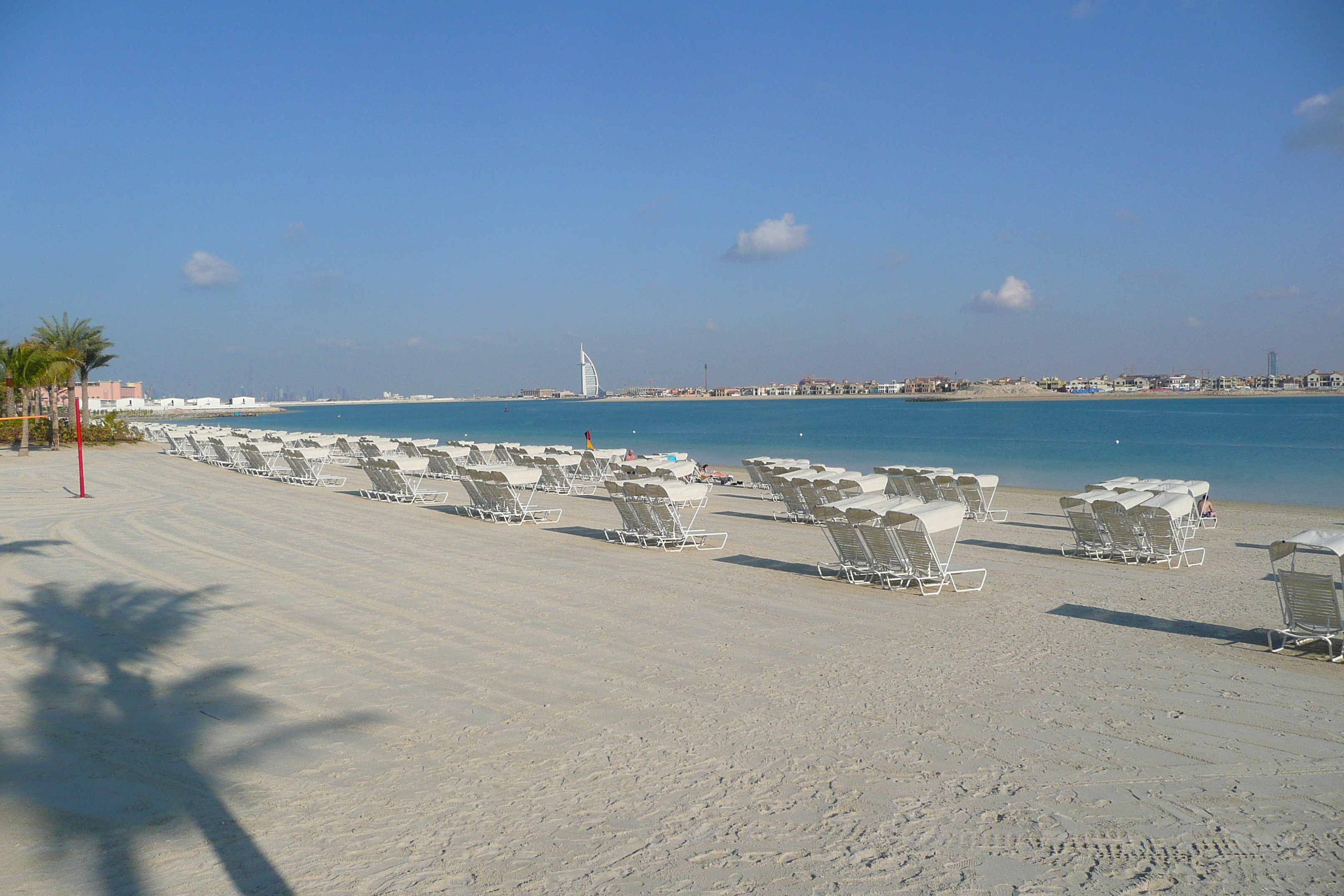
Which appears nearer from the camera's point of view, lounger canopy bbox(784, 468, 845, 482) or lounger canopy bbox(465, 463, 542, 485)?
lounger canopy bbox(784, 468, 845, 482)

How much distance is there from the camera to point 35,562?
8461mm

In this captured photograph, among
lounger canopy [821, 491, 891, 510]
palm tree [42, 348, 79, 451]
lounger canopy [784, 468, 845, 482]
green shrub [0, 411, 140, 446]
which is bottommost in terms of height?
lounger canopy [784, 468, 845, 482]

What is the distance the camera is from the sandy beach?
3031 mm

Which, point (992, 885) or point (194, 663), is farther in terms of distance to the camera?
point (194, 663)

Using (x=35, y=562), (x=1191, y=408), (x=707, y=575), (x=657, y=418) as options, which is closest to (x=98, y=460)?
(x=35, y=562)

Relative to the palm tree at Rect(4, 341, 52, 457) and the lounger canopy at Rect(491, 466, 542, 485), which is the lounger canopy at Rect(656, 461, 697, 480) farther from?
the palm tree at Rect(4, 341, 52, 457)

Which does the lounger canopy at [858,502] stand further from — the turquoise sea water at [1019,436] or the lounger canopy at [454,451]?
the turquoise sea water at [1019,436]

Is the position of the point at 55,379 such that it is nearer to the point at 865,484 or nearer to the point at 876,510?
the point at 865,484

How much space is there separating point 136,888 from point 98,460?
24.3m

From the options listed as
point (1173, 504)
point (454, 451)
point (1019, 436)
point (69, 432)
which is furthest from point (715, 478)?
point (1019, 436)

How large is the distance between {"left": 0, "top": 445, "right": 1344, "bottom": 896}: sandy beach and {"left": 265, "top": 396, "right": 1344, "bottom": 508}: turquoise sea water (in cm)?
1749

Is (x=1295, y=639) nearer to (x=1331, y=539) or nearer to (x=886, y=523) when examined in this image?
(x=1331, y=539)

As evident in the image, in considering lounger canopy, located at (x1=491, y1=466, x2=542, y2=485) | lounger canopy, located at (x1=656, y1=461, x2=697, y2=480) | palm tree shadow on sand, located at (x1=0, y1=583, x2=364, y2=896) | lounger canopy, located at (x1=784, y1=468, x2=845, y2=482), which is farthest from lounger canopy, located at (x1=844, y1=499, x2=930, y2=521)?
lounger canopy, located at (x1=656, y1=461, x2=697, y2=480)

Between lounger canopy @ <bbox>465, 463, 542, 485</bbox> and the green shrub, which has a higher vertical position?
the green shrub
